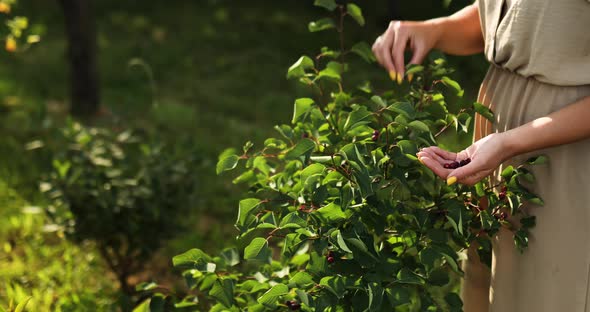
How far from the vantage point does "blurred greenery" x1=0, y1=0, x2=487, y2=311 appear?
3.40 meters

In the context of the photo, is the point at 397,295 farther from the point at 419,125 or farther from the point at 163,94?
the point at 163,94

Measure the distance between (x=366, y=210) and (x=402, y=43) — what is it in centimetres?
44

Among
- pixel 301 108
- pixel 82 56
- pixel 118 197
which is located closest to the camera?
pixel 301 108

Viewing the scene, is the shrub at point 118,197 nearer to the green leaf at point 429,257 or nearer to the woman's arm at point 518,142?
the green leaf at point 429,257

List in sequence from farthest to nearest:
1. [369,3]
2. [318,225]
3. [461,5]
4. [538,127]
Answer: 1. [369,3]
2. [461,5]
3. [318,225]
4. [538,127]

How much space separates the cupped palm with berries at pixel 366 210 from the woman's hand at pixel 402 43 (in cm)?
4

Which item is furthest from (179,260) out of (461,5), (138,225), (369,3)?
(369,3)

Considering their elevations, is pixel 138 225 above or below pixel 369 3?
above

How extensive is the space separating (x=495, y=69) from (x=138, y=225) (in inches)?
75.0

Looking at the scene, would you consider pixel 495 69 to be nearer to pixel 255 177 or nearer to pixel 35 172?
pixel 255 177

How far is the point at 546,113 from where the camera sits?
158cm

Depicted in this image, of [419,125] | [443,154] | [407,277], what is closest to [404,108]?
[419,125]

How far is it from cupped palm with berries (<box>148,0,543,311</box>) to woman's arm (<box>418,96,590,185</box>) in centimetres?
3

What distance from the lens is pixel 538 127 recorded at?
1490mm
